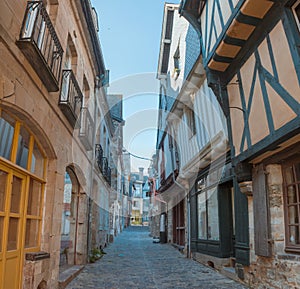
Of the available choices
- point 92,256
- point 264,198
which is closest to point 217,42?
point 264,198

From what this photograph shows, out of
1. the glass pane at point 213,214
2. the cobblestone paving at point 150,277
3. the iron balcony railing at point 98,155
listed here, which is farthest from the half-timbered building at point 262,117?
the iron balcony railing at point 98,155

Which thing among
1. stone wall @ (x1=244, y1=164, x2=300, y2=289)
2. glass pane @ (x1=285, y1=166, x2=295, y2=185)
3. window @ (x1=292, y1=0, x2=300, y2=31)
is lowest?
stone wall @ (x1=244, y1=164, x2=300, y2=289)

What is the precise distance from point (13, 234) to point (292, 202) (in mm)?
3746

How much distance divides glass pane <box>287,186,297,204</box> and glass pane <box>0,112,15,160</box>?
3795 millimetres

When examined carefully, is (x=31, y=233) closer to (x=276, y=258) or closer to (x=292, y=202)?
(x=276, y=258)

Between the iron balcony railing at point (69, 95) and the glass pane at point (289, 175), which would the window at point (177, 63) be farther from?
the glass pane at point (289, 175)

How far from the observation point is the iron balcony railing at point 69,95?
5418 millimetres

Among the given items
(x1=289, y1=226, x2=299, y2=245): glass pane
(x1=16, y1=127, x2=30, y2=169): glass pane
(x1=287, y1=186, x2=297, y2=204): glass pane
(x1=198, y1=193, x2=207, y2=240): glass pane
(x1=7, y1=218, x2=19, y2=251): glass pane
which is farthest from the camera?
(x1=198, y1=193, x2=207, y2=240): glass pane

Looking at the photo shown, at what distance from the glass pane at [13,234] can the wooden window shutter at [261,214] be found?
3400 millimetres

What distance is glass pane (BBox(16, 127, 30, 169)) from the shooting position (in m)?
4.13

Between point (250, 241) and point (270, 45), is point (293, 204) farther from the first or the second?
point (270, 45)

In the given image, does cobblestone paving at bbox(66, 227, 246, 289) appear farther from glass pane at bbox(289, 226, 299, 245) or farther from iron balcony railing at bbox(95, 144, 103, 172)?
iron balcony railing at bbox(95, 144, 103, 172)

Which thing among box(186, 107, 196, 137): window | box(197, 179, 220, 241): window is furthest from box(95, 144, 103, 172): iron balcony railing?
box(197, 179, 220, 241): window

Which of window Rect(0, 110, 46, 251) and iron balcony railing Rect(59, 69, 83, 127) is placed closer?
window Rect(0, 110, 46, 251)
